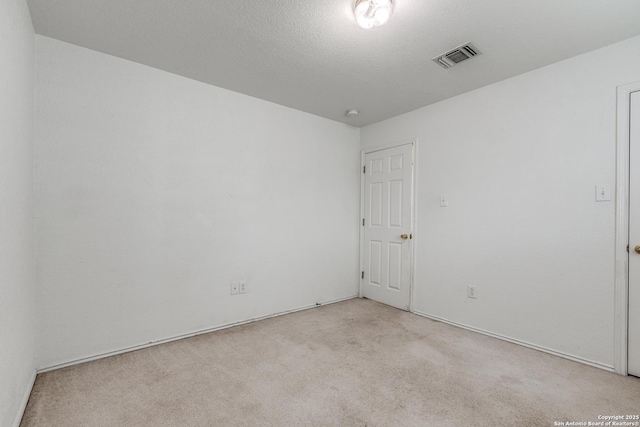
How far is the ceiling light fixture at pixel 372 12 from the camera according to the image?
165 cm

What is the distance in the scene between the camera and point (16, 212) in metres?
1.55

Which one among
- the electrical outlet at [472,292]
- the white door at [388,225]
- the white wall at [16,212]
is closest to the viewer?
the white wall at [16,212]

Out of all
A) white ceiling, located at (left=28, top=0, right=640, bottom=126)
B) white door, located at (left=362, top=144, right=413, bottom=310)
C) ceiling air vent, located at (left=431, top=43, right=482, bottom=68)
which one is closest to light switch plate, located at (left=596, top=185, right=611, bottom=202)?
white ceiling, located at (left=28, top=0, right=640, bottom=126)

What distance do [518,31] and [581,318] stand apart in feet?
7.14

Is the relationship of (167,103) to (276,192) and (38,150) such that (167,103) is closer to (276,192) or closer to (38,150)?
(38,150)

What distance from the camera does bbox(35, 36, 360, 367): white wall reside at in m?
2.09

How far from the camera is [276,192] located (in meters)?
3.26

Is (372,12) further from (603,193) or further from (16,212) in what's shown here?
(16,212)

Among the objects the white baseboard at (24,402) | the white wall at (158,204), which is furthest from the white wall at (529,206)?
the white baseboard at (24,402)

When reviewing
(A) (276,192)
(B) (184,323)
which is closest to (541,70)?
(A) (276,192)

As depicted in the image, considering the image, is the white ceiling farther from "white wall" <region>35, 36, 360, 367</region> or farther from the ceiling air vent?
"white wall" <region>35, 36, 360, 367</region>

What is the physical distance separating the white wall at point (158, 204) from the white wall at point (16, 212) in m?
0.18

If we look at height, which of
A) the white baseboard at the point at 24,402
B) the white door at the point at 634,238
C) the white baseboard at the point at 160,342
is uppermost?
the white door at the point at 634,238

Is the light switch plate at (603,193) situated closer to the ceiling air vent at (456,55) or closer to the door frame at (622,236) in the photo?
the door frame at (622,236)
